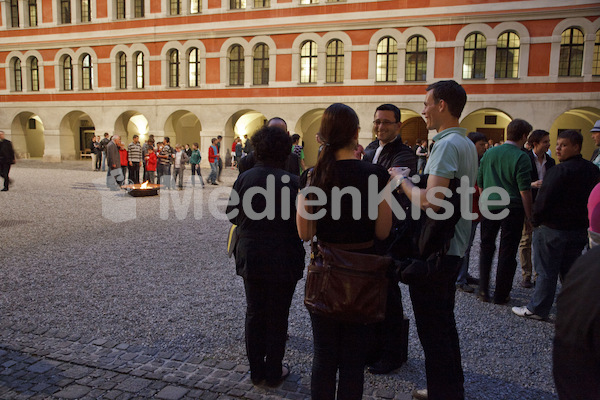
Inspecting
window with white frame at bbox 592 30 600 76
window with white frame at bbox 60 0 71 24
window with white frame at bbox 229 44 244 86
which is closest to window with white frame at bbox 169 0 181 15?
window with white frame at bbox 229 44 244 86

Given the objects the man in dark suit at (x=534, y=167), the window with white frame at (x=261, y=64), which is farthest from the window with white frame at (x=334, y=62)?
the man in dark suit at (x=534, y=167)

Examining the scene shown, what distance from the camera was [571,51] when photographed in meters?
20.4

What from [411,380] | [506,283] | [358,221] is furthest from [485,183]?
[358,221]

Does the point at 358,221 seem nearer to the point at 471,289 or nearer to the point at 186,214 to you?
the point at 471,289

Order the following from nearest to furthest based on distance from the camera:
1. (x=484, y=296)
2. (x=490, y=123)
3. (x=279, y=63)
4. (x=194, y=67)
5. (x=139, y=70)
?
(x=484, y=296) → (x=279, y=63) → (x=490, y=123) → (x=194, y=67) → (x=139, y=70)

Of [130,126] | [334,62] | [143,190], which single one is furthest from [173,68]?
[143,190]

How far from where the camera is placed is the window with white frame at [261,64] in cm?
2481

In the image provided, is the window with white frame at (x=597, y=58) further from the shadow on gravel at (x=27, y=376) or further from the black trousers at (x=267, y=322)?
the shadow on gravel at (x=27, y=376)

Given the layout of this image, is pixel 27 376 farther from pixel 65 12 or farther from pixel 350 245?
pixel 65 12

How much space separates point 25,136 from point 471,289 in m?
32.8

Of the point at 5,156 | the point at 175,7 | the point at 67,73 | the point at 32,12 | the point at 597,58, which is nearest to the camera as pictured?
the point at 5,156

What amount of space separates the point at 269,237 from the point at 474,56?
70.3 ft

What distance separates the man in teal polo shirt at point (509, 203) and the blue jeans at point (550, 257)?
27 centimetres

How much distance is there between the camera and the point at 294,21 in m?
23.7
